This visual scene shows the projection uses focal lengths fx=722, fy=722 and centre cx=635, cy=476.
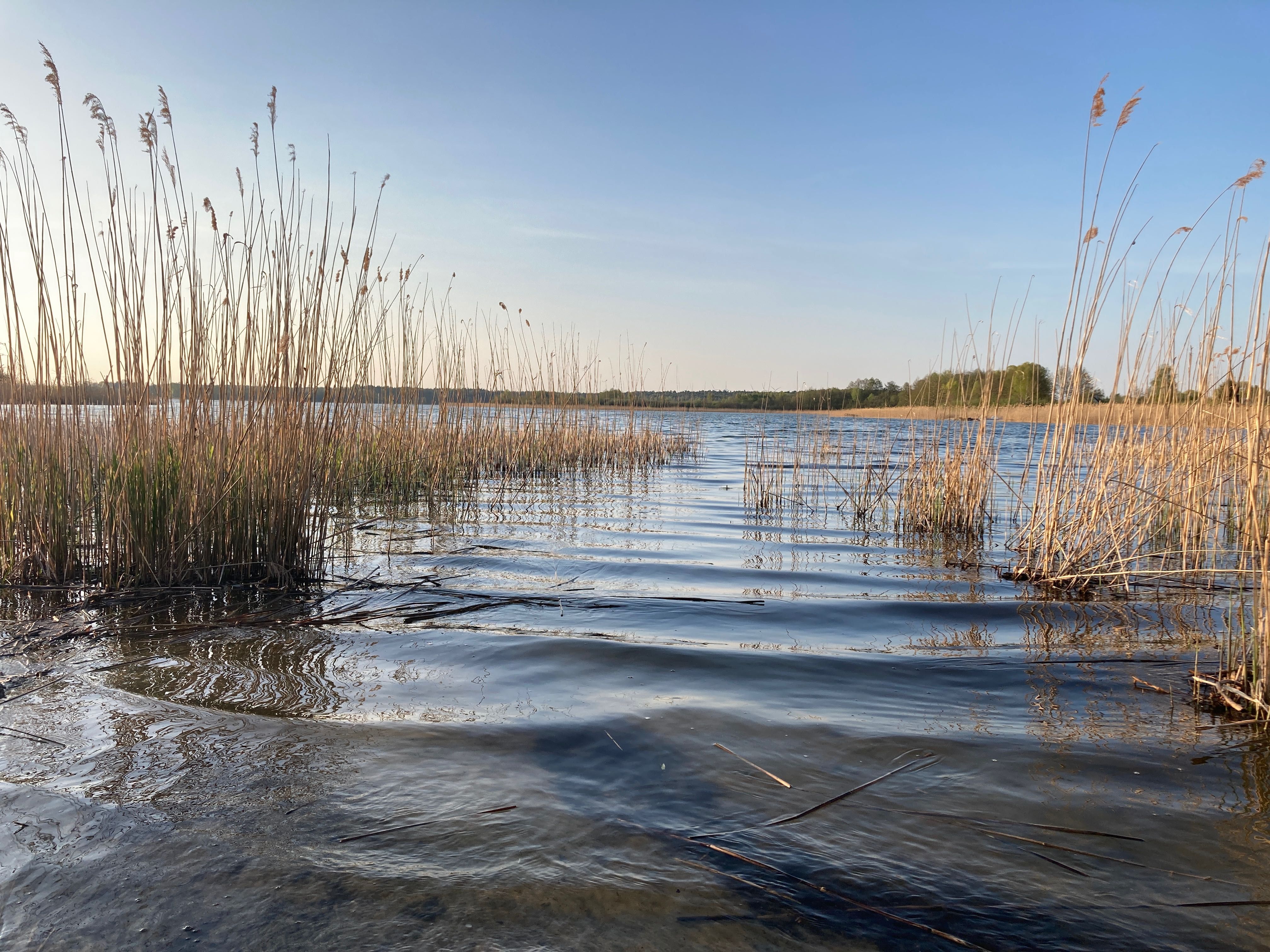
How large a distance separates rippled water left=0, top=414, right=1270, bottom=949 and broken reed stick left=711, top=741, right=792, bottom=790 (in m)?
0.01

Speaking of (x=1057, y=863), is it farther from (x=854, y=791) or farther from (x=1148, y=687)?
(x=1148, y=687)

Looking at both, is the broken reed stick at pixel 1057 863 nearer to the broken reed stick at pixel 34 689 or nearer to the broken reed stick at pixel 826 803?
the broken reed stick at pixel 826 803

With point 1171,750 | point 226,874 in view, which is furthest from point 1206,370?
point 226,874

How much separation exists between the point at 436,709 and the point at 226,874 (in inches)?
32.6

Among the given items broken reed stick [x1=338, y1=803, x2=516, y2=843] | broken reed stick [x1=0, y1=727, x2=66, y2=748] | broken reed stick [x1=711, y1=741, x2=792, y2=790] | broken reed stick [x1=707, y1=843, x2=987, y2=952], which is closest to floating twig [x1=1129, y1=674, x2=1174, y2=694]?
broken reed stick [x1=711, y1=741, x2=792, y2=790]

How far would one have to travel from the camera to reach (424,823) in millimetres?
1462

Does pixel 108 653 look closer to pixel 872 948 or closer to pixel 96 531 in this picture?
pixel 96 531

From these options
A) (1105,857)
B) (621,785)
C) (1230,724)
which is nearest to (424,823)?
(621,785)

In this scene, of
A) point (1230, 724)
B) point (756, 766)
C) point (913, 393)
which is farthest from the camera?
point (913, 393)

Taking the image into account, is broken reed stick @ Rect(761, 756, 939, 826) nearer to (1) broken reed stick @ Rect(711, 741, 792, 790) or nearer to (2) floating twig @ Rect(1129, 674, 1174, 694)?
(1) broken reed stick @ Rect(711, 741, 792, 790)

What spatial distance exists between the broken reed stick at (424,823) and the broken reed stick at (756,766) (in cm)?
45

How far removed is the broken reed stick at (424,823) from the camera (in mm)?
1395

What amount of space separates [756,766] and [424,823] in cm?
80

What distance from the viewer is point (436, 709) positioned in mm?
2070
